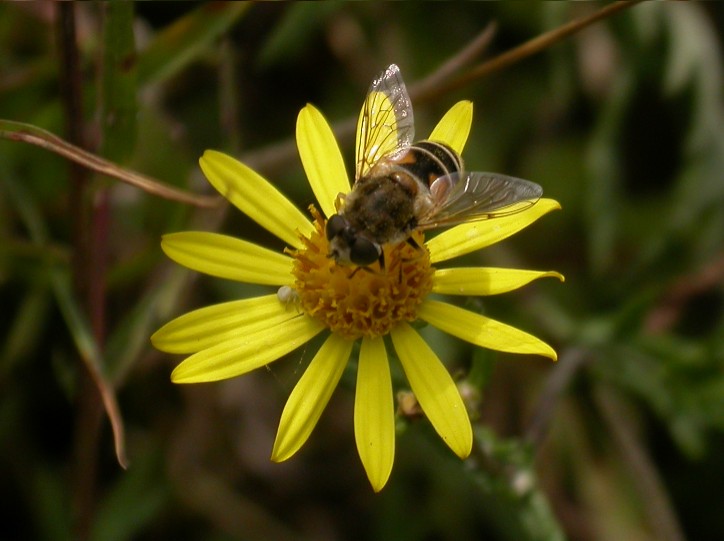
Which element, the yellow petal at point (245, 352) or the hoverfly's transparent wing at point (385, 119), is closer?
the yellow petal at point (245, 352)

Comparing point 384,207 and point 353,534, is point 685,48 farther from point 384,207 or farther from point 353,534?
point 353,534

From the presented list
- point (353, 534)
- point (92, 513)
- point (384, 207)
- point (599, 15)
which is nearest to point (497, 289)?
point (384, 207)

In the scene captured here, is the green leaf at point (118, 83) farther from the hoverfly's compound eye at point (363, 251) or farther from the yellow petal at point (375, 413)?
the yellow petal at point (375, 413)

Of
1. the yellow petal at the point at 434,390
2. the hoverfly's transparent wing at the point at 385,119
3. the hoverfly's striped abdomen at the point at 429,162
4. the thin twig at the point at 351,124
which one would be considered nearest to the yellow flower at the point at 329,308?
the yellow petal at the point at 434,390

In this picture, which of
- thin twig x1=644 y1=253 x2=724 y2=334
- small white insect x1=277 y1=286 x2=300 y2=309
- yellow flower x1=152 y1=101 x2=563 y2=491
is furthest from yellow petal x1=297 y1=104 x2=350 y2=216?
thin twig x1=644 y1=253 x2=724 y2=334

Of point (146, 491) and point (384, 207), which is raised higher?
point (384, 207)
